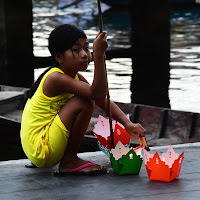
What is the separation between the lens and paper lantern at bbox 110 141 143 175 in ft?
11.5

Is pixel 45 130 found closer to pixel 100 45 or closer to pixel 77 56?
pixel 77 56

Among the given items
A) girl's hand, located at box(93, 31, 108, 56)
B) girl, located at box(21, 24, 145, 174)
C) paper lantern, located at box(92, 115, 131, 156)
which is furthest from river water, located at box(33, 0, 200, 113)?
girl's hand, located at box(93, 31, 108, 56)

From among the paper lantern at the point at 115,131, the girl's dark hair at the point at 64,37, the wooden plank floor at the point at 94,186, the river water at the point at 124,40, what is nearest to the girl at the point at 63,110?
the girl's dark hair at the point at 64,37

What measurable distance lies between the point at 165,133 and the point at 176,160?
11.6 ft

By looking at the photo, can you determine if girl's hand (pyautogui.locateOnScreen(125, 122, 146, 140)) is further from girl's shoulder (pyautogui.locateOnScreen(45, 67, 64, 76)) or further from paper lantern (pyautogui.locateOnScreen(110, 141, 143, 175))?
girl's shoulder (pyautogui.locateOnScreen(45, 67, 64, 76))

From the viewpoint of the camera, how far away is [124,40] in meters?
18.2

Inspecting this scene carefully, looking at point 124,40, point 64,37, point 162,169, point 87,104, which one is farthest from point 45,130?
point 124,40

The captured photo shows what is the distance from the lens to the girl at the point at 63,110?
3475 millimetres

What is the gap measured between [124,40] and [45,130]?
48.6ft

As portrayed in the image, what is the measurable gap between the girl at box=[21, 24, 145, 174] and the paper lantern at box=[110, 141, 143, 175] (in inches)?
4.6

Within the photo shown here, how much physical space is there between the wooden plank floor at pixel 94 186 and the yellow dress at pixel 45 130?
0.40ft

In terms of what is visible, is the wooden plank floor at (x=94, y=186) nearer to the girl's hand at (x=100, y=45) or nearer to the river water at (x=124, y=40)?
the girl's hand at (x=100, y=45)

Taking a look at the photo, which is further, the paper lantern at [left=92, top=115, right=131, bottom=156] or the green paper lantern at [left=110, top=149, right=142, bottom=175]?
the paper lantern at [left=92, top=115, right=131, bottom=156]

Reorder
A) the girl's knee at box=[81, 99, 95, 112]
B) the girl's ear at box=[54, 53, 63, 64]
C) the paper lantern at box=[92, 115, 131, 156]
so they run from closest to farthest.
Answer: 1. the girl's knee at box=[81, 99, 95, 112]
2. the girl's ear at box=[54, 53, 63, 64]
3. the paper lantern at box=[92, 115, 131, 156]
